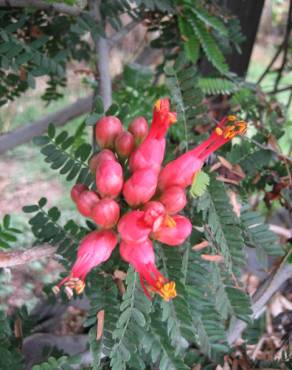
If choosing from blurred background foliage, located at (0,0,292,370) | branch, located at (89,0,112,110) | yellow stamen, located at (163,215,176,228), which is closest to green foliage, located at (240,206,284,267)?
blurred background foliage, located at (0,0,292,370)

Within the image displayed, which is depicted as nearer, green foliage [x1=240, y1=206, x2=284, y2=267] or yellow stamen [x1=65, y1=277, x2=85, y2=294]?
yellow stamen [x1=65, y1=277, x2=85, y2=294]

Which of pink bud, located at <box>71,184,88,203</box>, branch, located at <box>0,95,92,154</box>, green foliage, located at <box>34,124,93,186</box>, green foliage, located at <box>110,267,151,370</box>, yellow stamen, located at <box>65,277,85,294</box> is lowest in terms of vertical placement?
branch, located at <box>0,95,92,154</box>

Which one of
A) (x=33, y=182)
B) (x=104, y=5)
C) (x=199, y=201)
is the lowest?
(x=33, y=182)

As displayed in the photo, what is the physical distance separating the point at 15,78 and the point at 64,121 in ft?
1.19

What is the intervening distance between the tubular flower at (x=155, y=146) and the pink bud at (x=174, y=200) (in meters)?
0.04

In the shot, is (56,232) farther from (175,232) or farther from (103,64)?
(103,64)

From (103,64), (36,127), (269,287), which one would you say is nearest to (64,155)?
(103,64)

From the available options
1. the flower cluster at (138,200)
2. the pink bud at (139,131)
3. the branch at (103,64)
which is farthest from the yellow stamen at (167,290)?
the branch at (103,64)

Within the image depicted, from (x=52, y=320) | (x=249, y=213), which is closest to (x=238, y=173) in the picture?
(x=249, y=213)

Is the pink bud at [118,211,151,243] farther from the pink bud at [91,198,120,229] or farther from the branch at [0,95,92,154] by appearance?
the branch at [0,95,92,154]

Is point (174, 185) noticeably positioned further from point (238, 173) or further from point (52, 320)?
point (52, 320)

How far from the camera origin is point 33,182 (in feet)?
9.30

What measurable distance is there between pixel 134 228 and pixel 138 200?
4 cm

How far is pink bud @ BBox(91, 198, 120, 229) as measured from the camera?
2.04 feet
